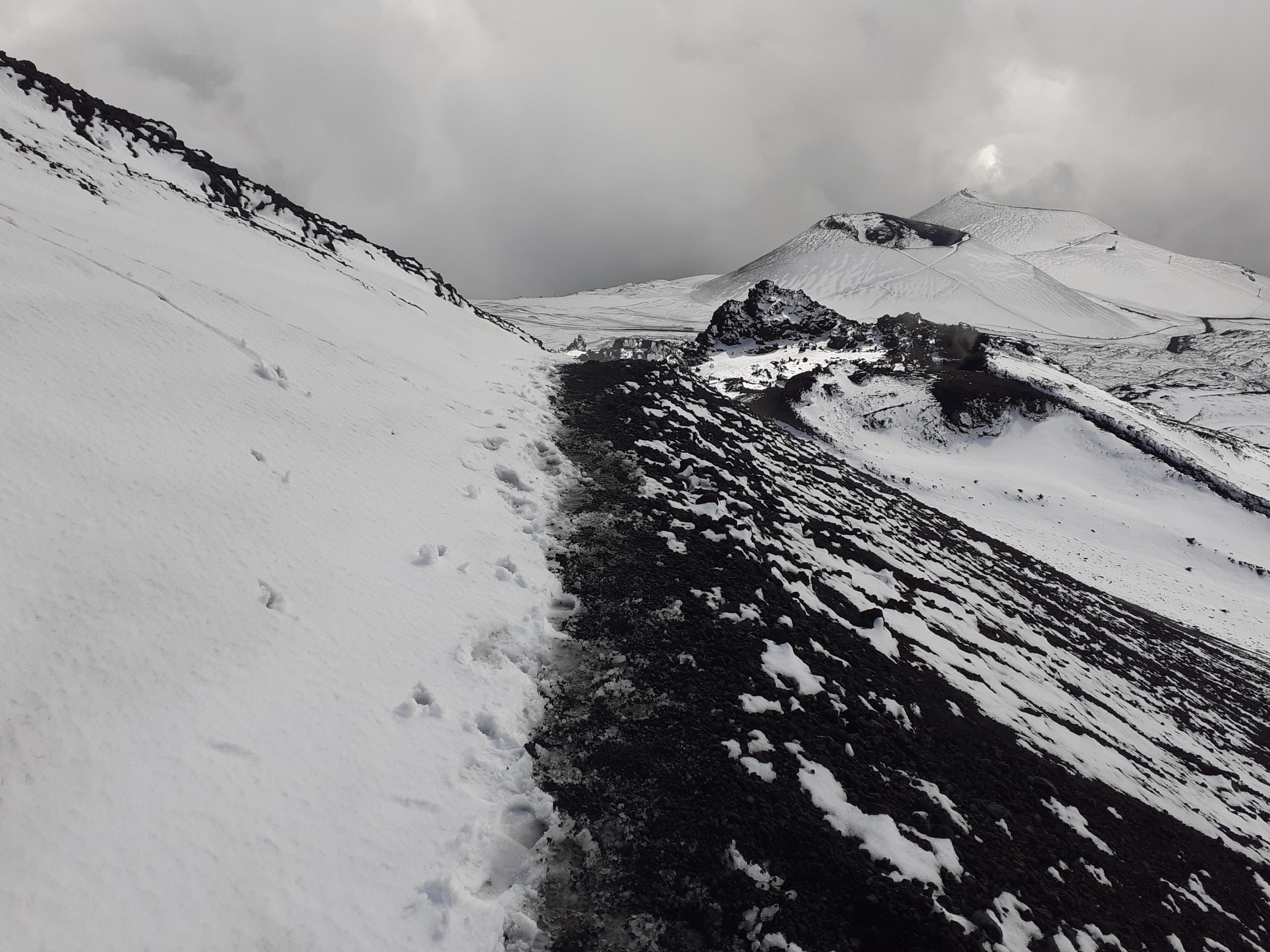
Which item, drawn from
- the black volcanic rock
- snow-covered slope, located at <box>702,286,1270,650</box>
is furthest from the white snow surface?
the black volcanic rock

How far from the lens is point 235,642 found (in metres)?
4.64

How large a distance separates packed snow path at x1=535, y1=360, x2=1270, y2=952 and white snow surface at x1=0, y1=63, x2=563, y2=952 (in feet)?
2.88

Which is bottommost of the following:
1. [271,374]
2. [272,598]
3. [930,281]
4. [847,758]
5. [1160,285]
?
[847,758]

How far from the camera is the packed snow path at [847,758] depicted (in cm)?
424

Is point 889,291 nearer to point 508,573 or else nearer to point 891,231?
point 891,231

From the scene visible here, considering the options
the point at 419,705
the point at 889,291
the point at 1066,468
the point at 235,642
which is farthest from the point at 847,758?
the point at 889,291

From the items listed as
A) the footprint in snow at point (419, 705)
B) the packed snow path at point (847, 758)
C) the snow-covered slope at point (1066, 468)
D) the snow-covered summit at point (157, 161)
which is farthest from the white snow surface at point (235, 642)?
the snow-covered slope at point (1066, 468)

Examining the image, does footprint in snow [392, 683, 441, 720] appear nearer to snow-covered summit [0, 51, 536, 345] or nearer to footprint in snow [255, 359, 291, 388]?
footprint in snow [255, 359, 291, 388]

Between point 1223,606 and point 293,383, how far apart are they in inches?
1253

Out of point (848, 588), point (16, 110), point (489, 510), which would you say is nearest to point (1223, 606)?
point (848, 588)

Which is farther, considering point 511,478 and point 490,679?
point 511,478

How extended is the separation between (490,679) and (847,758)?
146 inches

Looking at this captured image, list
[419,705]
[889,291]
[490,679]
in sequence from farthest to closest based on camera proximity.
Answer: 1. [889,291]
2. [490,679]
3. [419,705]

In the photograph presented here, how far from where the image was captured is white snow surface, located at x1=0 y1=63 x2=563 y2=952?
3.28 m
